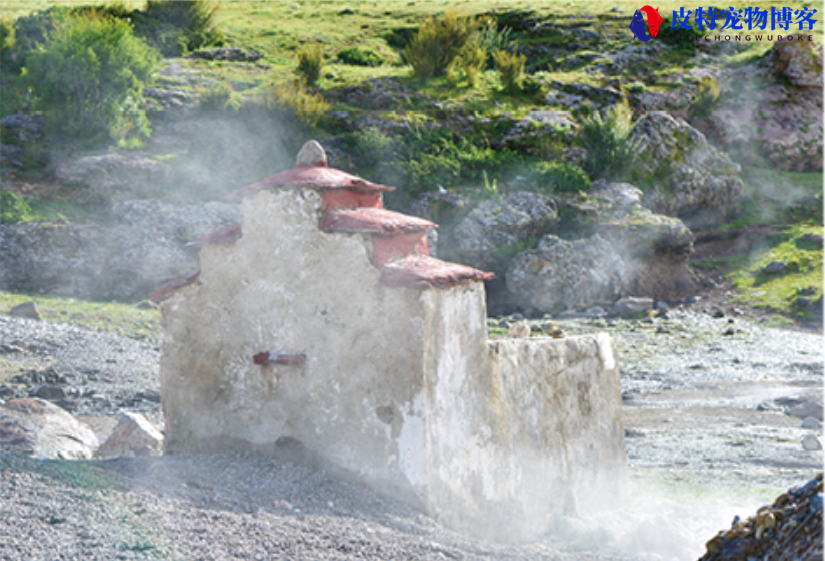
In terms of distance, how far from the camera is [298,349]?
5.95m

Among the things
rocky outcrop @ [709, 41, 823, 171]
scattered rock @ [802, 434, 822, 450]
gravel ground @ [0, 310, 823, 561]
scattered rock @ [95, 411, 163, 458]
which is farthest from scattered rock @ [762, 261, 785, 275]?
scattered rock @ [95, 411, 163, 458]

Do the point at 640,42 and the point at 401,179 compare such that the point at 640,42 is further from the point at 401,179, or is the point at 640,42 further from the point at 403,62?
the point at 401,179

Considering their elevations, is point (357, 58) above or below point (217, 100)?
above

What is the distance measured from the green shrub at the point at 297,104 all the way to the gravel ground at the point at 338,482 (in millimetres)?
12320

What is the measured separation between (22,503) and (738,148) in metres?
31.4

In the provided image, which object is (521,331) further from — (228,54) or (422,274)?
(228,54)

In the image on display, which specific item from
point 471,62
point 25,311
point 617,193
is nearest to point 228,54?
point 471,62

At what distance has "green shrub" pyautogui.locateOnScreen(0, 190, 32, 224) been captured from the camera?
61.9 ft

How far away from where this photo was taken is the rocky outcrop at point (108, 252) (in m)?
17.8

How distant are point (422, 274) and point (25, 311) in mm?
11591

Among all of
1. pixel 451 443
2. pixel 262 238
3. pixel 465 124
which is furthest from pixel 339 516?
pixel 465 124

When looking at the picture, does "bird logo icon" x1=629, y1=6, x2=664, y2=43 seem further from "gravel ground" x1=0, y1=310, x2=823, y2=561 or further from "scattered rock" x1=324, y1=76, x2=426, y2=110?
"gravel ground" x1=0, y1=310, x2=823, y2=561

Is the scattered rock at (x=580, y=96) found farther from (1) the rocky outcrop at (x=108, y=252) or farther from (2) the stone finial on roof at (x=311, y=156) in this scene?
(2) the stone finial on roof at (x=311, y=156)

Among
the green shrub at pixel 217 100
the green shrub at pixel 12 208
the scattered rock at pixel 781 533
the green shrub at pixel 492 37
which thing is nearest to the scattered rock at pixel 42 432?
the scattered rock at pixel 781 533
